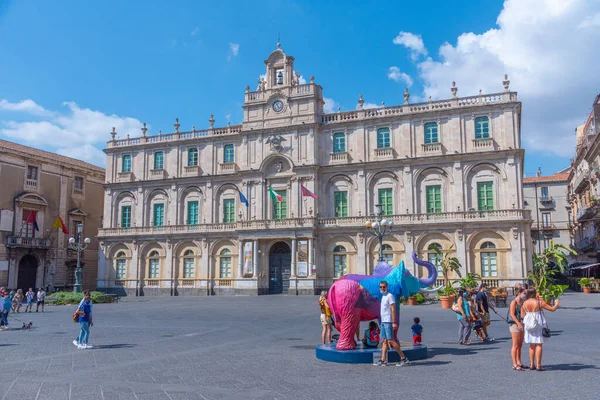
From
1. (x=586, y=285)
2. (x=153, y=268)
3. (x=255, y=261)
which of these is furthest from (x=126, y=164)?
(x=586, y=285)

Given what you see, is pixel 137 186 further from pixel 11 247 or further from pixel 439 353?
pixel 439 353

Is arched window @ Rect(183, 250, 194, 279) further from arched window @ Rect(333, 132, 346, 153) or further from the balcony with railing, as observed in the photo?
arched window @ Rect(333, 132, 346, 153)

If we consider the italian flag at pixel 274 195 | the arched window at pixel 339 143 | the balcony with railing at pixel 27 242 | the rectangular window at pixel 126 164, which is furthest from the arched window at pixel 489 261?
the balcony with railing at pixel 27 242

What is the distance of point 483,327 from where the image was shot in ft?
48.5

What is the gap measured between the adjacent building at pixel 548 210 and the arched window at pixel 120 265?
46.1m

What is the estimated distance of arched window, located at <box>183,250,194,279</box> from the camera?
148ft

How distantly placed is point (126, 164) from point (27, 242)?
1086 cm

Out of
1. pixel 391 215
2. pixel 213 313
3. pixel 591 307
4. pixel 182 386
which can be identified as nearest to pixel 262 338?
pixel 182 386

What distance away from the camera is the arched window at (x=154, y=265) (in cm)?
4597

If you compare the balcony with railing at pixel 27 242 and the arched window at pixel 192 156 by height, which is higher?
the arched window at pixel 192 156

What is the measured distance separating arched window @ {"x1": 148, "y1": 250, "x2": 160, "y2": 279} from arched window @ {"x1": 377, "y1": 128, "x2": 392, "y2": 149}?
21225 millimetres

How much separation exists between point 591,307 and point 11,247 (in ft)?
143

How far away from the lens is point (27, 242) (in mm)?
46688

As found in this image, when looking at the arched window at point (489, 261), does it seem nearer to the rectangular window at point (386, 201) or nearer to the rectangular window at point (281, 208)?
the rectangular window at point (386, 201)
